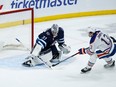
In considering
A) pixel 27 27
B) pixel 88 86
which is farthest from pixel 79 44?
pixel 88 86

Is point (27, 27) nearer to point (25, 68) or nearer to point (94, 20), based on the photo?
point (94, 20)

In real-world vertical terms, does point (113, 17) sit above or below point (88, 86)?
above

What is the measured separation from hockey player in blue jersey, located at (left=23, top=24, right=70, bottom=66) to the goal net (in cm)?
67

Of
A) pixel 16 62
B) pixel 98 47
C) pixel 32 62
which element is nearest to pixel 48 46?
pixel 32 62

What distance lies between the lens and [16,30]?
18.7 ft

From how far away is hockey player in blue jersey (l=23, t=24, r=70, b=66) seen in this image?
3779 mm

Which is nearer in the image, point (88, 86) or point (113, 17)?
point (88, 86)

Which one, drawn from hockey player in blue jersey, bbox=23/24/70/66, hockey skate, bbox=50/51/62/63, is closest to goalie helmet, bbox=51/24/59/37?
hockey player in blue jersey, bbox=23/24/70/66

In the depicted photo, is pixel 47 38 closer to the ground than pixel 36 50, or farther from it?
farther from it

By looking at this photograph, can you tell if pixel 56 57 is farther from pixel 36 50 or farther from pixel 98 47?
pixel 98 47

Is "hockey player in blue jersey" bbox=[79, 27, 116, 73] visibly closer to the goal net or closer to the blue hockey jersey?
the blue hockey jersey

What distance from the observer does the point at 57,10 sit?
660cm

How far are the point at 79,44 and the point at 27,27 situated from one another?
133 cm

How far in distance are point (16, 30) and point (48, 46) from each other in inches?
76.0
